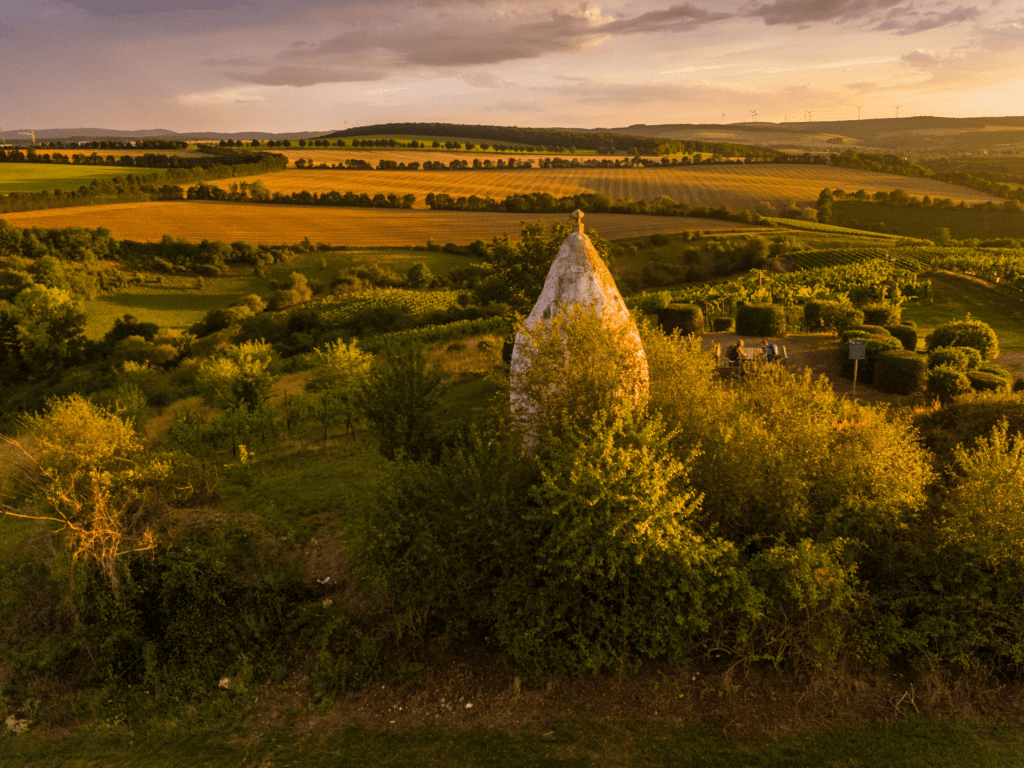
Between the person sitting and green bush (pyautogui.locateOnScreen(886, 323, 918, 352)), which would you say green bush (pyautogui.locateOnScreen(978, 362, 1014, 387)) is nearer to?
green bush (pyautogui.locateOnScreen(886, 323, 918, 352))

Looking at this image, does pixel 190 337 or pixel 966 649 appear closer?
pixel 966 649

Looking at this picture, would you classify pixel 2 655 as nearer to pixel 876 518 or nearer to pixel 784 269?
pixel 876 518

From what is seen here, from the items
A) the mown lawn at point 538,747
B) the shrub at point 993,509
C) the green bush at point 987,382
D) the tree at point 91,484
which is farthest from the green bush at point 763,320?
the tree at point 91,484

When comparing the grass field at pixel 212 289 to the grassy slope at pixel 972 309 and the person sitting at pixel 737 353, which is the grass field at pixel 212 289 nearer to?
the grassy slope at pixel 972 309

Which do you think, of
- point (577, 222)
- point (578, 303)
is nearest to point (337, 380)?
point (577, 222)

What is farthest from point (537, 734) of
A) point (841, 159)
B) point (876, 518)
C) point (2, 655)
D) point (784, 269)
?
point (841, 159)

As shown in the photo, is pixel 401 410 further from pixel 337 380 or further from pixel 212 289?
pixel 212 289
